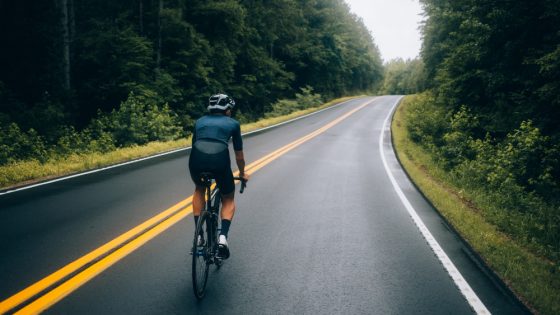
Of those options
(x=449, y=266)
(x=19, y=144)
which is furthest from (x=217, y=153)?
(x=19, y=144)

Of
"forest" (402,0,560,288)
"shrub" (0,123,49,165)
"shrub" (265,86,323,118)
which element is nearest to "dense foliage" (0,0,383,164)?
"shrub" (0,123,49,165)

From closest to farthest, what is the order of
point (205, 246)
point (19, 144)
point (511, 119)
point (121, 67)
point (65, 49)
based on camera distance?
point (205, 246)
point (511, 119)
point (19, 144)
point (65, 49)
point (121, 67)

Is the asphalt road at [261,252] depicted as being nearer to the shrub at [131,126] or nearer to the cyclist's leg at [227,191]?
the cyclist's leg at [227,191]

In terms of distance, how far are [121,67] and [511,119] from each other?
17884 mm

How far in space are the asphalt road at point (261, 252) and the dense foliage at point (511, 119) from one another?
212cm

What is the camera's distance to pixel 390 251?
17.8 ft

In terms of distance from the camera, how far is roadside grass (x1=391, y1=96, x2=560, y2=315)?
4.19 meters

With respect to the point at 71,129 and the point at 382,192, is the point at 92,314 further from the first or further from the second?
the point at 71,129

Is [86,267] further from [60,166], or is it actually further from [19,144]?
[19,144]

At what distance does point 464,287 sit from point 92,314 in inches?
149

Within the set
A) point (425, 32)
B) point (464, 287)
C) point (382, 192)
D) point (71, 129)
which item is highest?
point (425, 32)

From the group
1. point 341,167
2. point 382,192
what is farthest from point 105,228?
point 341,167

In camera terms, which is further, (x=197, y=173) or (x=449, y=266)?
(x=449, y=266)

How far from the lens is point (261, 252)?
520 centimetres
